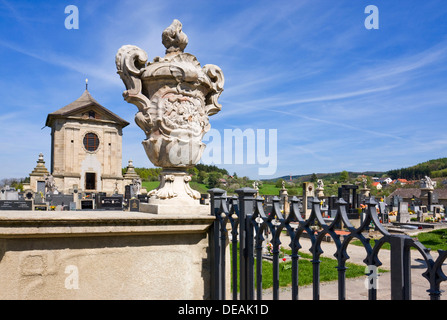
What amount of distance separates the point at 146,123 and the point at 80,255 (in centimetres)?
137

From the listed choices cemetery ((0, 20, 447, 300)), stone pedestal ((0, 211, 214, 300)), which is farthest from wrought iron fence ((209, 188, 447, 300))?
stone pedestal ((0, 211, 214, 300))

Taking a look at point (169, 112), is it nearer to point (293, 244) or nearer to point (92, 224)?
point (92, 224)

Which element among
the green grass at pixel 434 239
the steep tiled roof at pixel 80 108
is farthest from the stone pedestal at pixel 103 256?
the steep tiled roof at pixel 80 108

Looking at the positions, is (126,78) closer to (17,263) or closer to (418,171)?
(17,263)

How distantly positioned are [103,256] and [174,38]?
7.51 feet

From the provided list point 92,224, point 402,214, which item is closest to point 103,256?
point 92,224

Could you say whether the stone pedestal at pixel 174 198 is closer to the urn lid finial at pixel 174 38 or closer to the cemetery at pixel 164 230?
the cemetery at pixel 164 230

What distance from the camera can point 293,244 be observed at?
7.20 feet

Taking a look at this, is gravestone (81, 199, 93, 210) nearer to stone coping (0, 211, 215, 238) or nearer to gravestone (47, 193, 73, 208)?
gravestone (47, 193, 73, 208)

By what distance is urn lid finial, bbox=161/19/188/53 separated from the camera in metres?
3.62

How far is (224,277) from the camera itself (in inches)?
117

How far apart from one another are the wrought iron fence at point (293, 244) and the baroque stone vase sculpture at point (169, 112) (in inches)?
18.1

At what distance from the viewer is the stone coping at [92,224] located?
2.60m

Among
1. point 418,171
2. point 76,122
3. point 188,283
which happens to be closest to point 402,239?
point 188,283
